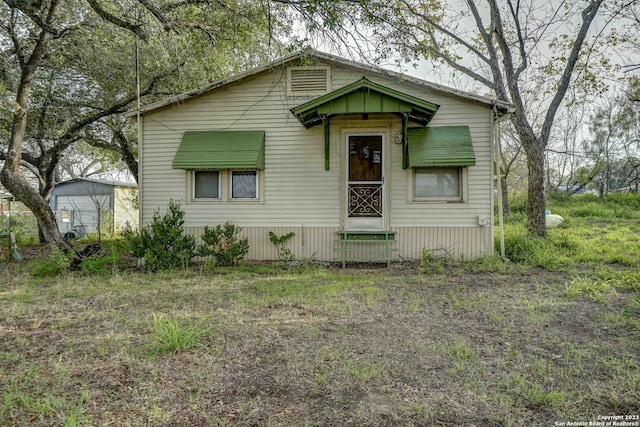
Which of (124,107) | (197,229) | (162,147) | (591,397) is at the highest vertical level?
(124,107)

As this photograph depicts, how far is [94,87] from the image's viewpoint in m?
9.76

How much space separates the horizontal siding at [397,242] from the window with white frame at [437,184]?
0.70 metres

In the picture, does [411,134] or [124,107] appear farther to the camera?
[124,107]

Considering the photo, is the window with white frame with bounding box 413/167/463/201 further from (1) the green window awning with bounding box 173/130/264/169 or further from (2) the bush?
(2) the bush

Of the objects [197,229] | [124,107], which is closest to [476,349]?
[197,229]

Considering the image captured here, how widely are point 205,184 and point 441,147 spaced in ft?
→ 17.2

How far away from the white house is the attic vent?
0.02 meters

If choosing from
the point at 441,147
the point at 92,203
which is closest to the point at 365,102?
the point at 441,147

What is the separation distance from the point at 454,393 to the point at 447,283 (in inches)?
141

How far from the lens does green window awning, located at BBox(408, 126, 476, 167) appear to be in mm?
6992

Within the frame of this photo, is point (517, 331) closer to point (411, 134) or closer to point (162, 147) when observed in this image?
point (411, 134)

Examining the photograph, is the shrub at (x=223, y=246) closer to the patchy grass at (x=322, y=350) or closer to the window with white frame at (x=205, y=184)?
the window with white frame at (x=205, y=184)

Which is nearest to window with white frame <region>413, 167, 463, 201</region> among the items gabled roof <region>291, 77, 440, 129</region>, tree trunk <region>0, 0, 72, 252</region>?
gabled roof <region>291, 77, 440, 129</region>

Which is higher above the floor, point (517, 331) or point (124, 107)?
point (124, 107)
